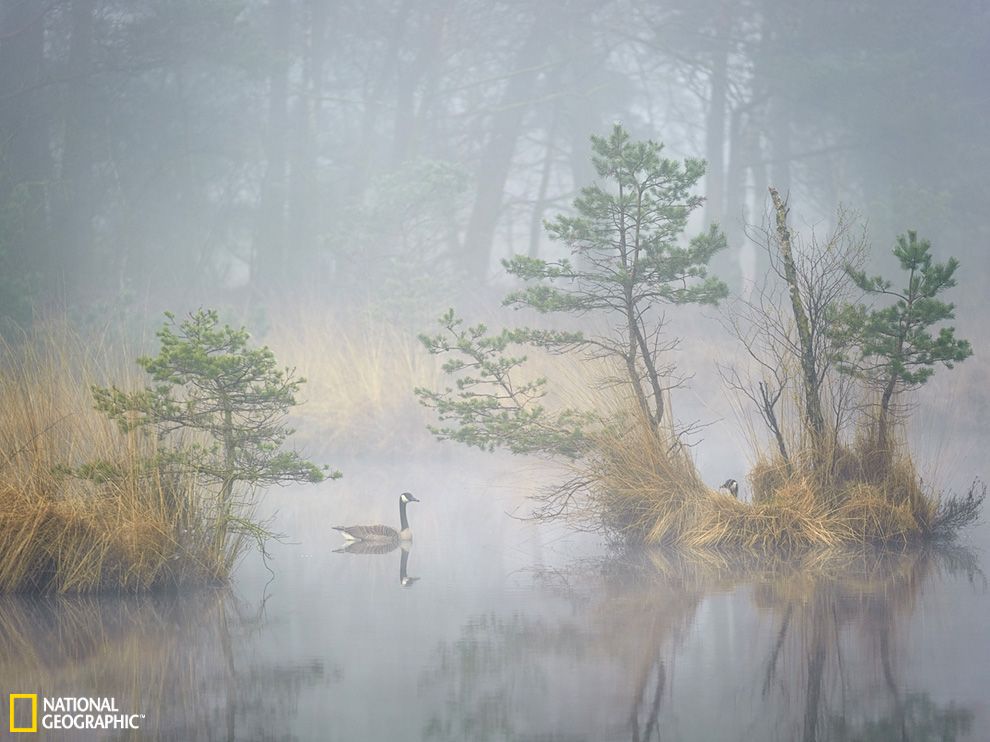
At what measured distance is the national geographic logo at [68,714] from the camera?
4.65 m

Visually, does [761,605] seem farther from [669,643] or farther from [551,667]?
[551,667]

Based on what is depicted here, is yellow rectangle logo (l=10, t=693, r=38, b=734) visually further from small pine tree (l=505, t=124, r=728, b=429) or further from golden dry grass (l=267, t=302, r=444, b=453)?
golden dry grass (l=267, t=302, r=444, b=453)

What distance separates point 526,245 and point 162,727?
33.8 m

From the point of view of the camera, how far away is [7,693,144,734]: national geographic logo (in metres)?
4.65

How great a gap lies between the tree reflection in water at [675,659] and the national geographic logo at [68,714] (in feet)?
3.94

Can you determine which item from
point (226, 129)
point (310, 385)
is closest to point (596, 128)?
point (226, 129)

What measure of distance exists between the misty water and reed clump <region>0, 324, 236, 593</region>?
7.7 inches

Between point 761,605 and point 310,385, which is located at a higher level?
point 310,385

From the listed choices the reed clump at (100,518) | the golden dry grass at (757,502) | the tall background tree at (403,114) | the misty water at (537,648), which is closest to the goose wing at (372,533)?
the misty water at (537,648)

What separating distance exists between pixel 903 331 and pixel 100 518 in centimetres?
526

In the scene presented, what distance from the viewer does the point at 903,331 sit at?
8305 millimetres

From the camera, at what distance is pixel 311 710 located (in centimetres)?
482

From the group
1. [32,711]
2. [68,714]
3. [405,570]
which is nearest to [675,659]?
[68,714]

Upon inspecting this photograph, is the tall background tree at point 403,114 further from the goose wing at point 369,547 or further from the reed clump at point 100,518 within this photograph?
the reed clump at point 100,518
